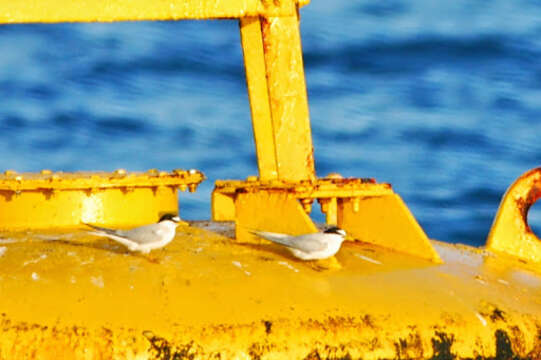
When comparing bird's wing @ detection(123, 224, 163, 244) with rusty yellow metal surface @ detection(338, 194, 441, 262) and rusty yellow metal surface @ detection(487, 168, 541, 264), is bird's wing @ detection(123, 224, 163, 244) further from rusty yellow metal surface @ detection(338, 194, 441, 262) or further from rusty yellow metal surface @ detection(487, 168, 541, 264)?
rusty yellow metal surface @ detection(487, 168, 541, 264)

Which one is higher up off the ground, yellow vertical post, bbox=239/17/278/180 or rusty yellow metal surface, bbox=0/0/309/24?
rusty yellow metal surface, bbox=0/0/309/24

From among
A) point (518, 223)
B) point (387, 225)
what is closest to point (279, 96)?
point (387, 225)

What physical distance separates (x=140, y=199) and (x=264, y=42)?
194 centimetres

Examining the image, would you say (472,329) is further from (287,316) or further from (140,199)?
(140,199)

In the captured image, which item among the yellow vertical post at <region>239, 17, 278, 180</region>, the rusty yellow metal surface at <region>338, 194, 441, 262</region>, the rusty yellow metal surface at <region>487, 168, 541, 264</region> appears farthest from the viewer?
the rusty yellow metal surface at <region>487, 168, 541, 264</region>

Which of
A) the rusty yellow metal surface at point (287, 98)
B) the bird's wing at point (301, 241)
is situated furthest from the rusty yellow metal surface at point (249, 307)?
the rusty yellow metal surface at point (287, 98)

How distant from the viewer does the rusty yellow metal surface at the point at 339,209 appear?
6984mm

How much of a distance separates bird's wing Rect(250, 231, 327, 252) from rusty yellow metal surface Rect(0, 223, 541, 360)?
17 centimetres

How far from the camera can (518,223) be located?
824cm

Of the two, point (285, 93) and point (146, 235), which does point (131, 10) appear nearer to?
point (285, 93)

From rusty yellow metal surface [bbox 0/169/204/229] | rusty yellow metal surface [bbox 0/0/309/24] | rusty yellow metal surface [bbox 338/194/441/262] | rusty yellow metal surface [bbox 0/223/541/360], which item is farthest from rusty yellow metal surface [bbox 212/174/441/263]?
rusty yellow metal surface [bbox 0/0/309/24]

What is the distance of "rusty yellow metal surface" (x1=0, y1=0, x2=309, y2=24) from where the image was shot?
746 cm

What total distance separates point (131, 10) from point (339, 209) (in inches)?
96.6

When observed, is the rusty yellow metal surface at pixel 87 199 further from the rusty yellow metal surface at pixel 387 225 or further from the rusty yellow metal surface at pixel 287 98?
the rusty yellow metal surface at pixel 387 225
